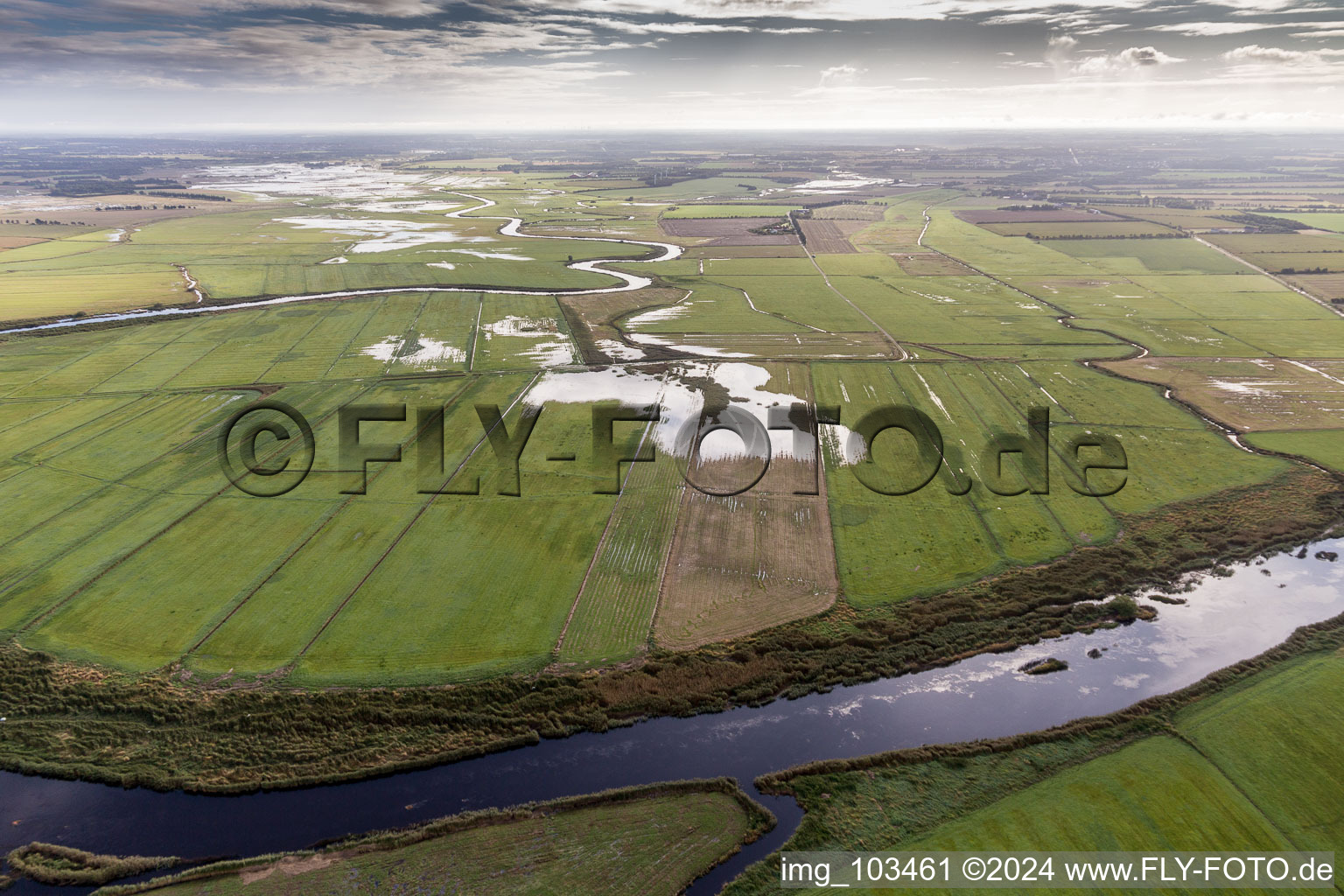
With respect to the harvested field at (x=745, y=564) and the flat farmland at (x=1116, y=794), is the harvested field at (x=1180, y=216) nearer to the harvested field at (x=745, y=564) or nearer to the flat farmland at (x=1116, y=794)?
the harvested field at (x=745, y=564)

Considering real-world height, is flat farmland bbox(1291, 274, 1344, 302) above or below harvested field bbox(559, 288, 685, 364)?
above

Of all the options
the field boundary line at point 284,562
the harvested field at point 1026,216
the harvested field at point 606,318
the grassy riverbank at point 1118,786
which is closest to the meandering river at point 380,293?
the harvested field at point 606,318

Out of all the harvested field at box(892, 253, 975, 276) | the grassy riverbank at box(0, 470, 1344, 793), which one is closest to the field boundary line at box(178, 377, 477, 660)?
the grassy riverbank at box(0, 470, 1344, 793)

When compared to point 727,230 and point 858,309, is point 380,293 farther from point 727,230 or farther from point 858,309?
point 727,230

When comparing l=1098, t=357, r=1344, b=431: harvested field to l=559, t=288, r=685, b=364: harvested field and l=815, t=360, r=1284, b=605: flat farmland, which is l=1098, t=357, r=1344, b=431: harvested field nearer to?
l=815, t=360, r=1284, b=605: flat farmland

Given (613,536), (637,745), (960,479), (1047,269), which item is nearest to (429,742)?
(637,745)

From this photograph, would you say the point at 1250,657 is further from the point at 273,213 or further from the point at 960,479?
the point at 273,213

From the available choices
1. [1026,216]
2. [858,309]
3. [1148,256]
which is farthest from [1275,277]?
[858,309]
